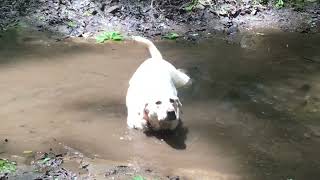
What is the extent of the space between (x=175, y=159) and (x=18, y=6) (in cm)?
770

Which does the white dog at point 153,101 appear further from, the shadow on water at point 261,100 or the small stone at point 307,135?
the small stone at point 307,135

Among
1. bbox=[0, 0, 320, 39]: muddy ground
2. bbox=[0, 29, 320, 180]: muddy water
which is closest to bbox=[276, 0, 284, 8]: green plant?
bbox=[0, 0, 320, 39]: muddy ground

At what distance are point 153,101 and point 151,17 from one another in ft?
19.1

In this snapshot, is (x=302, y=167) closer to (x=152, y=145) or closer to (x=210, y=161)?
(x=210, y=161)

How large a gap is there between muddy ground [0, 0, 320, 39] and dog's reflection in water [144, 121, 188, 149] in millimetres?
4768

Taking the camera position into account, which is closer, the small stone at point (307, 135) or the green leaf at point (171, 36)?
the small stone at point (307, 135)

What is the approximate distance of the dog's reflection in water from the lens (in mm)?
7105

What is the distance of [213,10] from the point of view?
1307cm

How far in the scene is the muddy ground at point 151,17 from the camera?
1216 cm

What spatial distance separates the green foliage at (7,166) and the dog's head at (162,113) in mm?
1878

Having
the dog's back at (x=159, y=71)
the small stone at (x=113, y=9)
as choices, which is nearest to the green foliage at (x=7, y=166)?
the dog's back at (x=159, y=71)

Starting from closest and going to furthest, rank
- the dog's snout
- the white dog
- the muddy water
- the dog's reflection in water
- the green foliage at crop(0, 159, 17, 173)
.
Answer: the green foliage at crop(0, 159, 17, 173) < the muddy water < the dog's snout < the white dog < the dog's reflection in water

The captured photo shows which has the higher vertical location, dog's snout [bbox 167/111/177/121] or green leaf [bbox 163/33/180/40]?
dog's snout [bbox 167/111/177/121]

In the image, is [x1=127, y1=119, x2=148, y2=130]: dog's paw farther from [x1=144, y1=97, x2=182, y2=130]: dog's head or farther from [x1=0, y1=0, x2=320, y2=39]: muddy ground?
[x1=0, y1=0, x2=320, y2=39]: muddy ground
